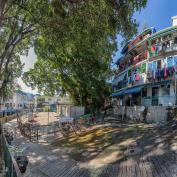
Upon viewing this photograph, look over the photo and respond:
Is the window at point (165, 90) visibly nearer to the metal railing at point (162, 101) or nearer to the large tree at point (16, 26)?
the metal railing at point (162, 101)

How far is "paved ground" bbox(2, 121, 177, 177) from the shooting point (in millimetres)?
10617

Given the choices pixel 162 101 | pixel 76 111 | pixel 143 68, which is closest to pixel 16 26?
pixel 162 101

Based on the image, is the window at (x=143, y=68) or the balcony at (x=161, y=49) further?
the window at (x=143, y=68)

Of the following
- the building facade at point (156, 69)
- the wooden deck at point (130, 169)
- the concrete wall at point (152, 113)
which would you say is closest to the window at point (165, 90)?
the building facade at point (156, 69)

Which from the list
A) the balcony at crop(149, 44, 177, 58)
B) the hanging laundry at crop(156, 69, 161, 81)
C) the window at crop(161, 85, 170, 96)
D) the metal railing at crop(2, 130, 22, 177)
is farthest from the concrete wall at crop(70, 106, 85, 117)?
the metal railing at crop(2, 130, 22, 177)

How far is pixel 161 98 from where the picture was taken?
26328 millimetres

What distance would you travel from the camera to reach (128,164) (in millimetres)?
11688

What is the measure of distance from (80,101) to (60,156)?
76.8 ft

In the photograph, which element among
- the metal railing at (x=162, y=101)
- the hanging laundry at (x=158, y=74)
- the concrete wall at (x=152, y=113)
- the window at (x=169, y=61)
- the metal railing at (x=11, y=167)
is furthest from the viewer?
the hanging laundry at (x=158, y=74)

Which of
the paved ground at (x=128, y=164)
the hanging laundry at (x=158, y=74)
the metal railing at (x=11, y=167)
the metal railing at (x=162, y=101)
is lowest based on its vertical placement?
the paved ground at (x=128, y=164)

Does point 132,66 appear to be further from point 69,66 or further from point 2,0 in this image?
point 2,0

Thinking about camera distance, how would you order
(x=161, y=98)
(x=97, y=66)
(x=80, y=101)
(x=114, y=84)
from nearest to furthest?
(x=161, y=98), (x=97, y=66), (x=80, y=101), (x=114, y=84)

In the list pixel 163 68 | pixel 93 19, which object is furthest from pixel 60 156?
pixel 163 68

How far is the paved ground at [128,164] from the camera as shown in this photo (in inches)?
418
